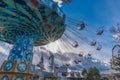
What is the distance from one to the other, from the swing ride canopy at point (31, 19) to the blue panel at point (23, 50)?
0.97 m

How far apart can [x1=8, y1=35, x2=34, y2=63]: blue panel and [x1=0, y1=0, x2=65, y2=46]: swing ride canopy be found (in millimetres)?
A: 974

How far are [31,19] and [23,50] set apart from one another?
4.51 meters

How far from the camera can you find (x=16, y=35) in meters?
29.0

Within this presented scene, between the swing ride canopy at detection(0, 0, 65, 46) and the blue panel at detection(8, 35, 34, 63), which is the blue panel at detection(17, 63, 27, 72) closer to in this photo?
the blue panel at detection(8, 35, 34, 63)

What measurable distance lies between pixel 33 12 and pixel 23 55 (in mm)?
6230

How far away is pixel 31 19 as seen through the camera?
25078 millimetres

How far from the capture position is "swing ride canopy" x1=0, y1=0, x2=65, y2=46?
899 inches

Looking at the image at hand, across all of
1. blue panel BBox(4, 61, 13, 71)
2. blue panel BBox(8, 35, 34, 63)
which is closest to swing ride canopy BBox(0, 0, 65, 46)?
blue panel BBox(8, 35, 34, 63)

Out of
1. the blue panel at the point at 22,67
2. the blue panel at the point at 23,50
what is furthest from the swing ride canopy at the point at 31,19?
the blue panel at the point at 22,67

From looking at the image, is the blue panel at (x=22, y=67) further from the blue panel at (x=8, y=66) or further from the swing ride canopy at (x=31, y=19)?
the swing ride canopy at (x=31, y=19)

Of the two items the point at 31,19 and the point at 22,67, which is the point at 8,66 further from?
the point at 31,19

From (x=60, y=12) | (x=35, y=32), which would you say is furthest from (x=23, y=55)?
(x=60, y=12)

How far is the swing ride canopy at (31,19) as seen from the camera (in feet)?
74.9

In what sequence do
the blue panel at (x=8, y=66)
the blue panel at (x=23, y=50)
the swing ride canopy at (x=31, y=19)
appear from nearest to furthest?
1. the swing ride canopy at (x=31, y=19)
2. the blue panel at (x=8, y=66)
3. the blue panel at (x=23, y=50)
